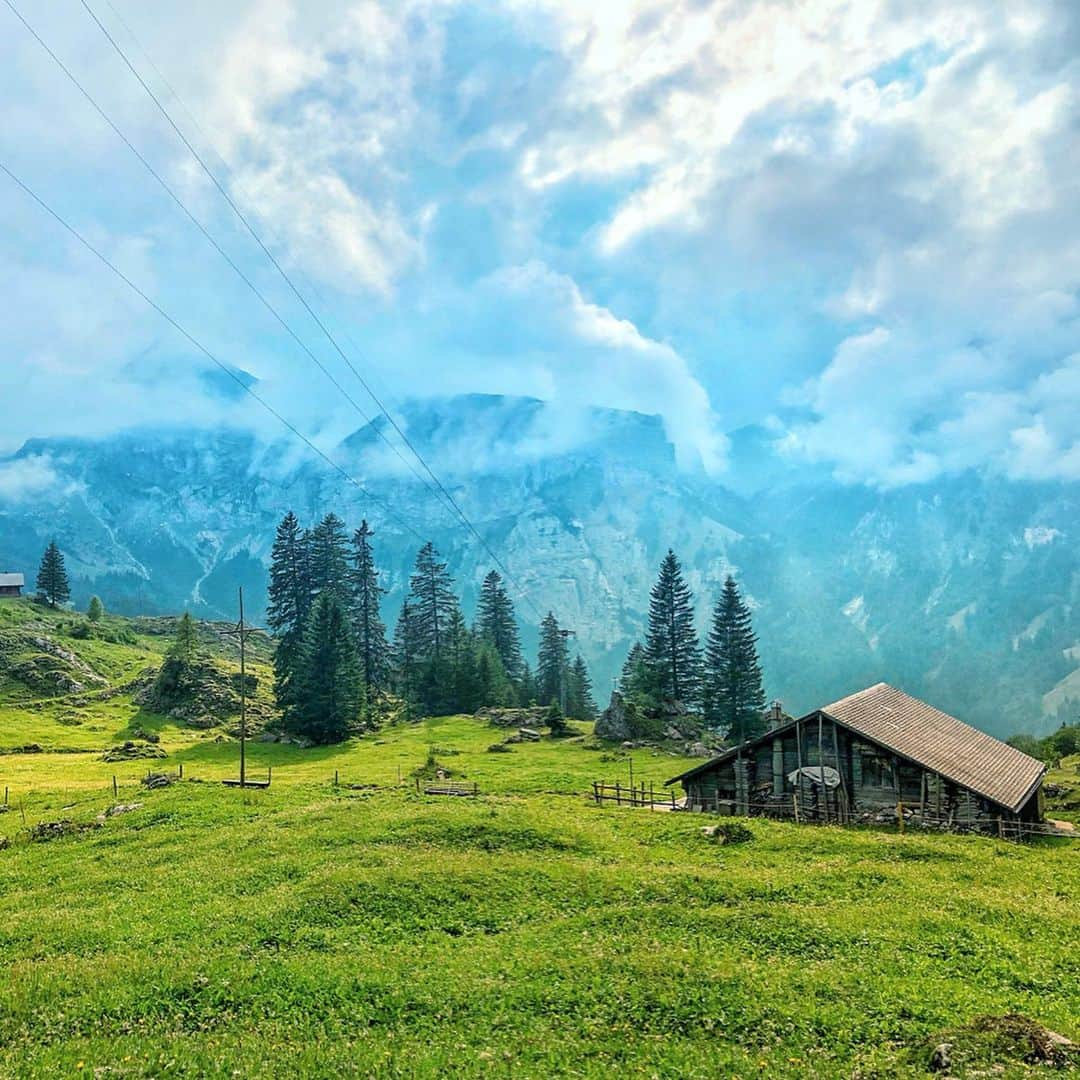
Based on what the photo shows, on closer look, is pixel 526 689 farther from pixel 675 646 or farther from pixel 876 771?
pixel 876 771

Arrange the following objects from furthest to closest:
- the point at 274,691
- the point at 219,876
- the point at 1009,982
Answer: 1. the point at 274,691
2. the point at 219,876
3. the point at 1009,982

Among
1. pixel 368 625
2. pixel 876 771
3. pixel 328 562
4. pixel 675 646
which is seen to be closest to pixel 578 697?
pixel 675 646

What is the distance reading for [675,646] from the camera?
104125 mm

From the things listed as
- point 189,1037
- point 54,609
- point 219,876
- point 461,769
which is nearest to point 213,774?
point 461,769

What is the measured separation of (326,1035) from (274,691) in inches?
3375

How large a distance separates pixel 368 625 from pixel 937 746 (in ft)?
270

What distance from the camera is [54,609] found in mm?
137875

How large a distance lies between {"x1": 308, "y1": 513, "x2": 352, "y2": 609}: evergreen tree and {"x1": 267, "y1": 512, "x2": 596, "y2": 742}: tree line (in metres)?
0.15

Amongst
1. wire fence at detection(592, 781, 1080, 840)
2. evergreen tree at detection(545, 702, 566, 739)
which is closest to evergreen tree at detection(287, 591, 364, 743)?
evergreen tree at detection(545, 702, 566, 739)

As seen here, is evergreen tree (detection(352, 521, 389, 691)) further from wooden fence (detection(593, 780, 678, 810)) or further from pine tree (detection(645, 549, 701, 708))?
wooden fence (detection(593, 780, 678, 810))

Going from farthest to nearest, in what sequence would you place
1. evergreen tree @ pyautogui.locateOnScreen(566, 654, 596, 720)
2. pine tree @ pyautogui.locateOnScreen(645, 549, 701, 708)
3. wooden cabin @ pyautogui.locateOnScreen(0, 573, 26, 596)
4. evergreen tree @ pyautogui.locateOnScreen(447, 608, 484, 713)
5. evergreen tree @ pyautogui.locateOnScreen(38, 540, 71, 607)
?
wooden cabin @ pyautogui.locateOnScreen(0, 573, 26, 596), evergreen tree @ pyautogui.locateOnScreen(38, 540, 71, 607), evergreen tree @ pyautogui.locateOnScreen(566, 654, 596, 720), pine tree @ pyautogui.locateOnScreen(645, 549, 701, 708), evergreen tree @ pyautogui.locateOnScreen(447, 608, 484, 713)

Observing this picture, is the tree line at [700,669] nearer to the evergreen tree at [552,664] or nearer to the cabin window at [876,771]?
the evergreen tree at [552,664]

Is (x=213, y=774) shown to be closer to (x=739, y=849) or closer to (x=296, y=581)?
(x=739, y=849)

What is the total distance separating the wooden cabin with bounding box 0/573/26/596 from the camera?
143125mm
